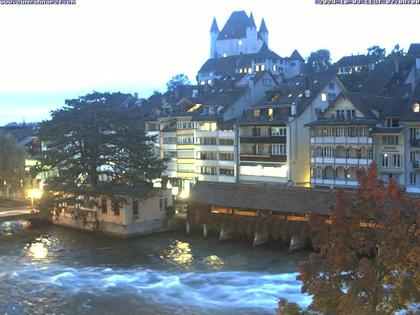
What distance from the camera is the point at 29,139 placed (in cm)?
10781

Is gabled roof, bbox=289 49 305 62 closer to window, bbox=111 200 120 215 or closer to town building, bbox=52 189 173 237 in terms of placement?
town building, bbox=52 189 173 237

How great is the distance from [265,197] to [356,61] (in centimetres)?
7233

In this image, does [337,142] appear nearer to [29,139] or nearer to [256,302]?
[256,302]

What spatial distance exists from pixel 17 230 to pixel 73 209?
6.11 meters

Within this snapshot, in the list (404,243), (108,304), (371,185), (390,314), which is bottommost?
(108,304)

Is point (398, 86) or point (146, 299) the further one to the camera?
point (398, 86)

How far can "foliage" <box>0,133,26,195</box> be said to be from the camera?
76.8 m

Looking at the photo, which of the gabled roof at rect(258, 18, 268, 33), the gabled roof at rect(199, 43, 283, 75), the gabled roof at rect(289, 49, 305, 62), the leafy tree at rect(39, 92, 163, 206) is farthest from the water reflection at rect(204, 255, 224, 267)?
the gabled roof at rect(258, 18, 268, 33)

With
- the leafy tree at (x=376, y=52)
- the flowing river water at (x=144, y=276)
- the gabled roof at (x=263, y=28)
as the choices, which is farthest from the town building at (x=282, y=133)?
the gabled roof at (x=263, y=28)

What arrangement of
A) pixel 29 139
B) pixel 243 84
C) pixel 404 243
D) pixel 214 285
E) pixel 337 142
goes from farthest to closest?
1. pixel 29 139
2. pixel 243 84
3. pixel 337 142
4. pixel 214 285
5. pixel 404 243

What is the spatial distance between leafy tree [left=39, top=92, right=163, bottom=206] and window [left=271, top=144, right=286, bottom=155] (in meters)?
12.6

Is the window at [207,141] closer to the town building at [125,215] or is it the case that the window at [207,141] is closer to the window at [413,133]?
the town building at [125,215]

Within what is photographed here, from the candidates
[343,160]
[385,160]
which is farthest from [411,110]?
[343,160]

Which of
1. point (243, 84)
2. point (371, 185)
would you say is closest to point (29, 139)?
point (243, 84)
